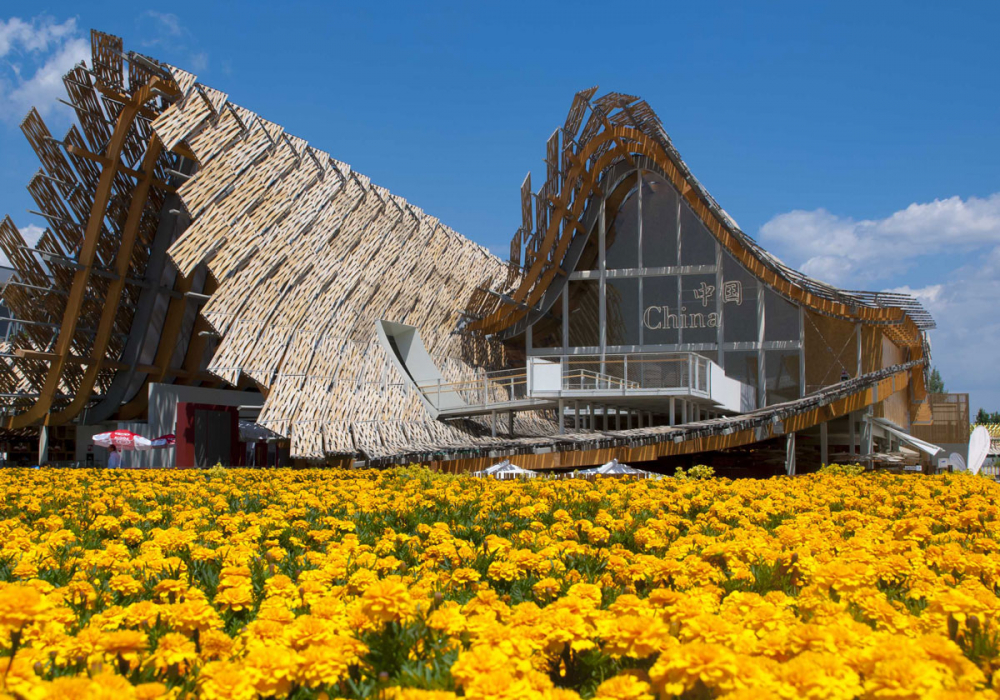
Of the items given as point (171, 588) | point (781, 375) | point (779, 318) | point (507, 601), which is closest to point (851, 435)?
point (781, 375)

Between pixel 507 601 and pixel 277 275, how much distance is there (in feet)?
65.4

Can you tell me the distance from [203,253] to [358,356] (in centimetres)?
498

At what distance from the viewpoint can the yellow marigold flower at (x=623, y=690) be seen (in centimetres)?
247

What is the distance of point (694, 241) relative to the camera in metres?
27.2

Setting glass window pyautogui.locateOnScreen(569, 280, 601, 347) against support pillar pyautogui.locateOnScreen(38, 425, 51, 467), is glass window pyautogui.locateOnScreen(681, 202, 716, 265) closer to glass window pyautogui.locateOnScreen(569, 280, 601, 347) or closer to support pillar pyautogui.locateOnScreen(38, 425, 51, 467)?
glass window pyautogui.locateOnScreen(569, 280, 601, 347)

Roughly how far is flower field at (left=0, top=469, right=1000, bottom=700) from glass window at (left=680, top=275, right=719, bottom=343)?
61.8 ft

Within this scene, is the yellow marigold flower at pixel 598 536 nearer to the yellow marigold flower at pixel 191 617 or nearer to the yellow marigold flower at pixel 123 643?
the yellow marigold flower at pixel 191 617

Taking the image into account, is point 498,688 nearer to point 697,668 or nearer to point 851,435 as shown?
point 697,668

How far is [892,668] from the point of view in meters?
2.40

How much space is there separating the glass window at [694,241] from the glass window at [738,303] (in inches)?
23.1

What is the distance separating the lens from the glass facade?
85.5ft

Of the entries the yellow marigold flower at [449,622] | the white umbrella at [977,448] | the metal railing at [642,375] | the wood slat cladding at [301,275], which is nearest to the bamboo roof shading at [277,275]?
the wood slat cladding at [301,275]

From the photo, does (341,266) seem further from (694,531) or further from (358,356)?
(694,531)

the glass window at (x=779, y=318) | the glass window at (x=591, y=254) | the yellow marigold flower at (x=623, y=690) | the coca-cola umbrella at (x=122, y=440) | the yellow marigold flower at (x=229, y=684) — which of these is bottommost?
the yellow marigold flower at (x=229, y=684)
